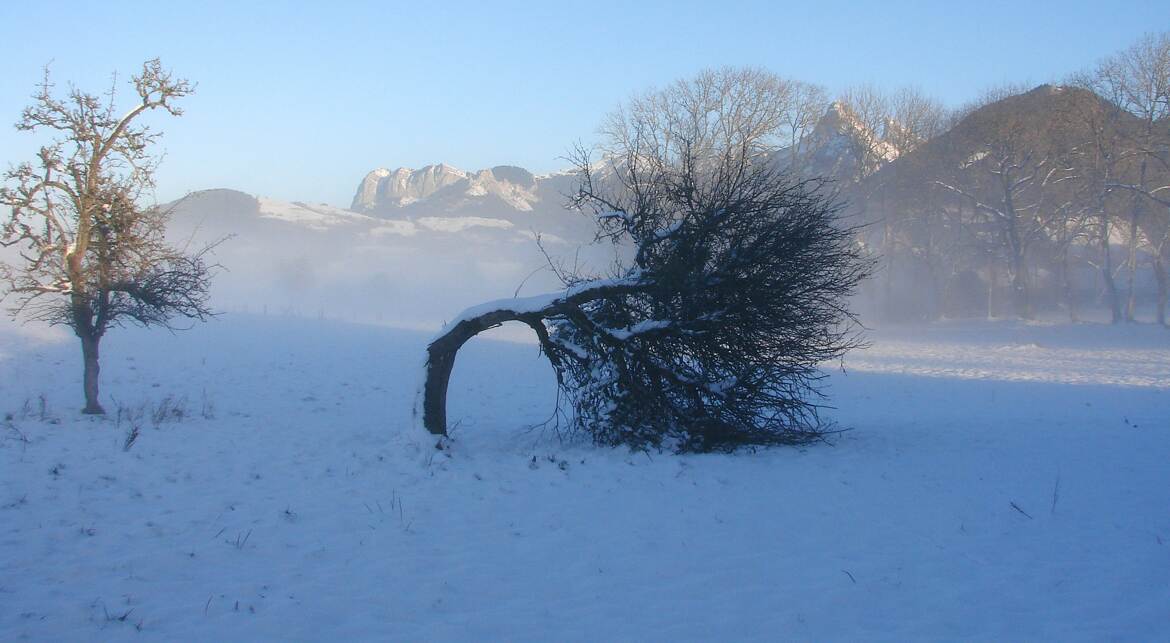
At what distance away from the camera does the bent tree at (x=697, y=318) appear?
1081 centimetres

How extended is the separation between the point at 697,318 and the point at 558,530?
459cm

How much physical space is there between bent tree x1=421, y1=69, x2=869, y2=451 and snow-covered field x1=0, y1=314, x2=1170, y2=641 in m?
0.83

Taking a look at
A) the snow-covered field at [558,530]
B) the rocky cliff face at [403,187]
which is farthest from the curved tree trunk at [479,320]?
the rocky cliff face at [403,187]

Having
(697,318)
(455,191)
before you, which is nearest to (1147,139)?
(697,318)

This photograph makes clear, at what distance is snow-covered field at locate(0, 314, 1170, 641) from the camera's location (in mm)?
5262

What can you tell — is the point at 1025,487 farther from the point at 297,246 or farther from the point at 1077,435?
the point at 297,246

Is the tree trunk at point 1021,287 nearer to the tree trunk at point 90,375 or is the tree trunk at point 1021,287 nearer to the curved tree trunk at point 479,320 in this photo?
the curved tree trunk at point 479,320

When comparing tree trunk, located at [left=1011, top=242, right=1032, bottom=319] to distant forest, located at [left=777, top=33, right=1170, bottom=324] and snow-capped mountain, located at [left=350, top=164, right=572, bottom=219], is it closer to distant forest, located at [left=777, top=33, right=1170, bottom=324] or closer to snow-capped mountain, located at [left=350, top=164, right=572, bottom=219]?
distant forest, located at [left=777, top=33, right=1170, bottom=324]

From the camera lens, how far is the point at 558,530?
7.29 m

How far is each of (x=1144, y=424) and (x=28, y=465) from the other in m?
16.9

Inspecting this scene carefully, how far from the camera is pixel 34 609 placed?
512cm

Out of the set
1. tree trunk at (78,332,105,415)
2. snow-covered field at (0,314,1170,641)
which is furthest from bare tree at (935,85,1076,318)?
tree trunk at (78,332,105,415)

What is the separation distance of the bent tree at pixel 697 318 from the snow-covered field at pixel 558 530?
2.72 ft

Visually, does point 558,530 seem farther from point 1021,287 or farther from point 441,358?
Result: point 1021,287
